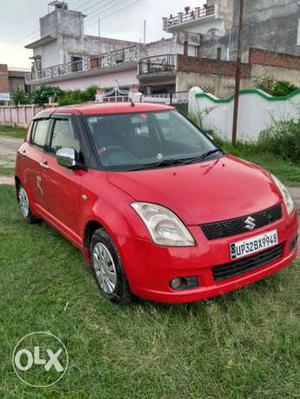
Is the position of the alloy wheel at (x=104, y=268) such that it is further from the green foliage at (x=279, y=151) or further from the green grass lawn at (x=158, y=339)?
the green foliage at (x=279, y=151)

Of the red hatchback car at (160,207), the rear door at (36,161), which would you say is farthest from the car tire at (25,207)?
the red hatchback car at (160,207)

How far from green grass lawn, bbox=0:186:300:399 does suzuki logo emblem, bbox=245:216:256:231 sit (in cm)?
68

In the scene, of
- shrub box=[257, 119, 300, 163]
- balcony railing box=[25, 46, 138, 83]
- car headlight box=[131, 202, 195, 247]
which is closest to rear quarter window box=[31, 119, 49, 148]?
car headlight box=[131, 202, 195, 247]

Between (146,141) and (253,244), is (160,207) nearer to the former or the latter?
(253,244)

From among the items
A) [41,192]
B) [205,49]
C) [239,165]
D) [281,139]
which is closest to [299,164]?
[281,139]

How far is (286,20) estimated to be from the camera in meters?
24.8

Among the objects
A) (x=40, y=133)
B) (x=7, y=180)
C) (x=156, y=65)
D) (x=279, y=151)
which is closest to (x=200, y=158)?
(x=40, y=133)

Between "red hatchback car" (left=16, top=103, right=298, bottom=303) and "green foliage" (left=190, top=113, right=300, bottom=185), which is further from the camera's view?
"green foliage" (left=190, top=113, right=300, bottom=185)

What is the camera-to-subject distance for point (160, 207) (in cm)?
274

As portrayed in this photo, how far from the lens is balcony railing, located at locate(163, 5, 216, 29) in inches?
1253

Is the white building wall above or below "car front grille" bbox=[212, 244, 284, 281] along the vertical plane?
above

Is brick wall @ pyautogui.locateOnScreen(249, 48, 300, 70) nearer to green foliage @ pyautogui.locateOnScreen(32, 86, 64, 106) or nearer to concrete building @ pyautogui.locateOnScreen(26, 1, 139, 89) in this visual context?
concrete building @ pyautogui.locateOnScreen(26, 1, 139, 89)

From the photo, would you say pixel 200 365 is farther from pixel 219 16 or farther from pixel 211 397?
pixel 219 16

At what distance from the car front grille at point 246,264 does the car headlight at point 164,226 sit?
33 centimetres
